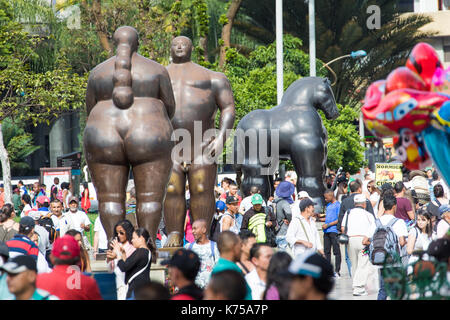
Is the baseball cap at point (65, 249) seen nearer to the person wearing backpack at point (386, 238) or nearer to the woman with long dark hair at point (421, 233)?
the person wearing backpack at point (386, 238)

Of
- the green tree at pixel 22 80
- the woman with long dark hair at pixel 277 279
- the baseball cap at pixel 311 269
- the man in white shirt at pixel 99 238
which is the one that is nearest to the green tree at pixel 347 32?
the green tree at pixel 22 80

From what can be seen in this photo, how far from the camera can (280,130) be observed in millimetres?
14344

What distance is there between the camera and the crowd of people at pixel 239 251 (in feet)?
15.5

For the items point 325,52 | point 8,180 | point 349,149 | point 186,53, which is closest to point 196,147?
point 186,53

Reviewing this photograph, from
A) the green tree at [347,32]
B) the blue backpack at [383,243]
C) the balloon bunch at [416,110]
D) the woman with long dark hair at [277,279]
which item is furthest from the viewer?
the green tree at [347,32]

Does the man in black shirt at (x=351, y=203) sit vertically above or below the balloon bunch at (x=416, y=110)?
below

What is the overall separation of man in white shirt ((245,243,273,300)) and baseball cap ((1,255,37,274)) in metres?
1.65

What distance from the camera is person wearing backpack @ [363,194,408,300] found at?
28.3ft

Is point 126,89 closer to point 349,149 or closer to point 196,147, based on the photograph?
point 196,147

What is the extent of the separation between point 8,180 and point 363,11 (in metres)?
15.4

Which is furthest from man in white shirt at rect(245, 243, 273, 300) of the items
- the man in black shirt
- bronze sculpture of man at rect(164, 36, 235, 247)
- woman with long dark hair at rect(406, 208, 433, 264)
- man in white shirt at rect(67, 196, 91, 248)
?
man in white shirt at rect(67, 196, 91, 248)
